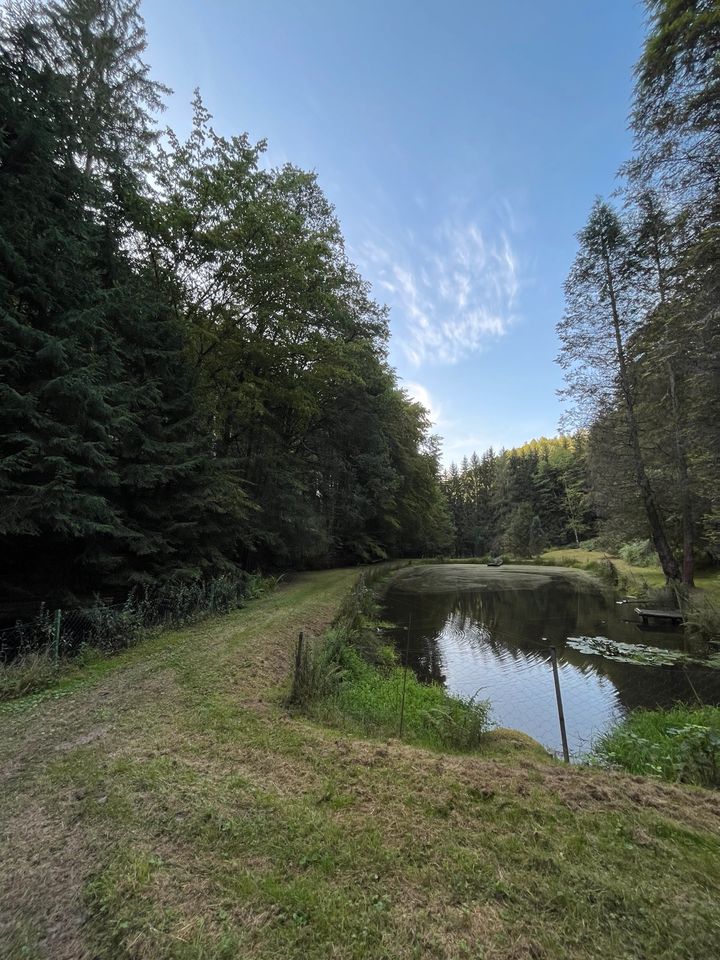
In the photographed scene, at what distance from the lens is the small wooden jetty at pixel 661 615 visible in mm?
11805

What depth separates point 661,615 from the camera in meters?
12.0

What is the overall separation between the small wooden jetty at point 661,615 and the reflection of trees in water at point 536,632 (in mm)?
548

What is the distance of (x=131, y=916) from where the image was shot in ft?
7.45

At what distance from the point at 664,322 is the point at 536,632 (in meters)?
8.59

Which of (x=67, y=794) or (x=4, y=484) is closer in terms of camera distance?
(x=67, y=794)

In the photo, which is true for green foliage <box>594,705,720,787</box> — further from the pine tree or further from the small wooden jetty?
the pine tree

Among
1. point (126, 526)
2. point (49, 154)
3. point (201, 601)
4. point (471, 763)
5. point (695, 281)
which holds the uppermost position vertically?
point (49, 154)

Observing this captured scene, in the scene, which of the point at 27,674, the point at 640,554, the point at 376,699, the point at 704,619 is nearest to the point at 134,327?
the point at 27,674

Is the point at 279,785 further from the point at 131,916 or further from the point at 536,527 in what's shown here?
A: the point at 536,527

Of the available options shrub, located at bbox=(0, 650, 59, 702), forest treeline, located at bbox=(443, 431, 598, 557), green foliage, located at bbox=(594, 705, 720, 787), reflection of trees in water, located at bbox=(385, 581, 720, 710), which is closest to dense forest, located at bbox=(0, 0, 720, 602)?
shrub, located at bbox=(0, 650, 59, 702)

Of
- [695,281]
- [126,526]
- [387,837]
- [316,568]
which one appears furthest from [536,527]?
[387,837]

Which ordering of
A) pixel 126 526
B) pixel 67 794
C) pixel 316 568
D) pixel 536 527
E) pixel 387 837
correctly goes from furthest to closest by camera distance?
pixel 536 527 → pixel 316 568 → pixel 126 526 → pixel 67 794 → pixel 387 837

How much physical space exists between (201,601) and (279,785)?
7.62 metres

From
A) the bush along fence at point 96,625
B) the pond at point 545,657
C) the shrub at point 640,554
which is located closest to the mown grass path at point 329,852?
the bush along fence at point 96,625
